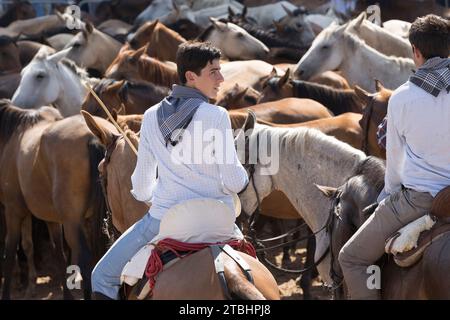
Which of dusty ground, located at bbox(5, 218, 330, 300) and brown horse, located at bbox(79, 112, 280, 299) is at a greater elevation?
brown horse, located at bbox(79, 112, 280, 299)

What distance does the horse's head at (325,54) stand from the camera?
441 inches

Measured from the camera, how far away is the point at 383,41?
11.6 metres

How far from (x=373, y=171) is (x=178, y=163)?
4.61 feet

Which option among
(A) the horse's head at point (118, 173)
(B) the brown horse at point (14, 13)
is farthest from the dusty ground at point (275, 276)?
(B) the brown horse at point (14, 13)

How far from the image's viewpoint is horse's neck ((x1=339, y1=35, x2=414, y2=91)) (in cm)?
1051

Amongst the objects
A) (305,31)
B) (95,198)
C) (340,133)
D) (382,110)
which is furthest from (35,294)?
(305,31)

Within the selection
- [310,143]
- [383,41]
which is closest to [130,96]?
[383,41]

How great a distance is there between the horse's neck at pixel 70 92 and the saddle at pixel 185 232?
6765mm

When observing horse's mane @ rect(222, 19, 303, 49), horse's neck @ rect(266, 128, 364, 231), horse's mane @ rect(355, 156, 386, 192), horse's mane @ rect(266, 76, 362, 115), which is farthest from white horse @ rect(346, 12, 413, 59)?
horse's mane @ rect(355, 156, 386, 192)

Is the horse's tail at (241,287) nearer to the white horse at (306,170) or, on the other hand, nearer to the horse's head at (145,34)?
the white horse at (306,170)

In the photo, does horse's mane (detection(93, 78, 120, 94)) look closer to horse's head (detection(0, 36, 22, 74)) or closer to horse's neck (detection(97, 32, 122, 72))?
horse's neck (detection(97, 32, 122, 72))

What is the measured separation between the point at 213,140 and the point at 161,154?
305 millimetres

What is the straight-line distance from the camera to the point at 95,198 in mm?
8062

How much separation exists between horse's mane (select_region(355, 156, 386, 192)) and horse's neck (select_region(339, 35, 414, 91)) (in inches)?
201
